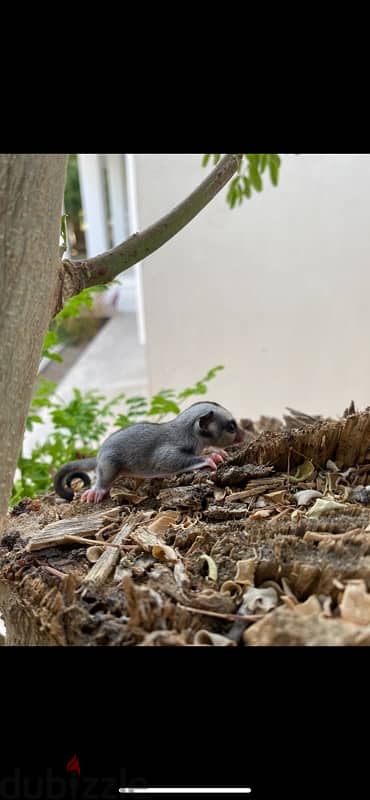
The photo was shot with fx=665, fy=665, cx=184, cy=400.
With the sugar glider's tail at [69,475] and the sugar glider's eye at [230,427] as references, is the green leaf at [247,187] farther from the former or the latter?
the sugar glider's tail at [69,475]

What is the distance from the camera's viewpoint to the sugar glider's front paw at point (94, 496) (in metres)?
1.52

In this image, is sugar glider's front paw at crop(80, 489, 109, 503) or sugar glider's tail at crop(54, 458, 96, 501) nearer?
sugar glider's front paw at crop(80, 489, 109, 503)

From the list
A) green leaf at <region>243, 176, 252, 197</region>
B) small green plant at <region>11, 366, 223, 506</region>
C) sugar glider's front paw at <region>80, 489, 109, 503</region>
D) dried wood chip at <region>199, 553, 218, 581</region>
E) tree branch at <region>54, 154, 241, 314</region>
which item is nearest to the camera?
dried wood chip at <region>199, 553, 218, 581</region>

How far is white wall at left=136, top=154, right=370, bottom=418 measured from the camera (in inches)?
67.2

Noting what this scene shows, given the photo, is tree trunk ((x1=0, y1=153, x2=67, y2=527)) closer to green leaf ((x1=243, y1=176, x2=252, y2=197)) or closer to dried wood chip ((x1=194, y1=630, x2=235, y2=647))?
dried wood chip ((x1=194, y1=630, x2=235, y2=647))

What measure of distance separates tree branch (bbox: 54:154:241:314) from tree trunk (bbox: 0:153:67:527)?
11cm

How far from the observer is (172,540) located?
118 centimetres

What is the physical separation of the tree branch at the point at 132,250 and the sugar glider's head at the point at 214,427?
18.7 inches

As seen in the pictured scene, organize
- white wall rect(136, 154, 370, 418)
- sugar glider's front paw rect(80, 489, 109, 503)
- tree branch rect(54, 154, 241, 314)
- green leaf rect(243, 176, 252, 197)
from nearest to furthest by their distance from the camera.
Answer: tree branch rect(54, 154, 241, 314) < sugar glider's front paw rect(80, 489, 109, 503) < white wall rect(136, 154, 370, 418) < green leaf rect(243, 176, 252, 197)

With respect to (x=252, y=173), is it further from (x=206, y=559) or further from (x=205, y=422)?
(x=206, y=559)
